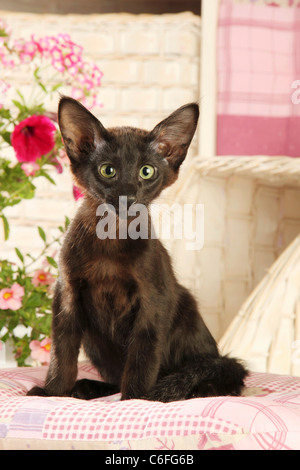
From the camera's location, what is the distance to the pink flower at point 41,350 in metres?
1.60

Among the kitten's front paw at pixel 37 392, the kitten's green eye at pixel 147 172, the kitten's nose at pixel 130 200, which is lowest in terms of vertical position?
the kitten's front paw at pixel 37 392

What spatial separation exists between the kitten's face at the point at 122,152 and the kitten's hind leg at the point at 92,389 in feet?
1.29

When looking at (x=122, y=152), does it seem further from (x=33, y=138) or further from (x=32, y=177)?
(x=32, y=177)

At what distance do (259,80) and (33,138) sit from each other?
3.19ft

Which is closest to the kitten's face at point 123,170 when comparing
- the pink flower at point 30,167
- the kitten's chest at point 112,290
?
the kitten's chest at point 112,290

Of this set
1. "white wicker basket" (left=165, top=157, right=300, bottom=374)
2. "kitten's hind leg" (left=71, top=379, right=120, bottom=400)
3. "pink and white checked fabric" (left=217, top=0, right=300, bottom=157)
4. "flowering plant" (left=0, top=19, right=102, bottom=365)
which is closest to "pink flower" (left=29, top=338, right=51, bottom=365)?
"flowering plant" (left=0, top=19, right=102, bottom=365)

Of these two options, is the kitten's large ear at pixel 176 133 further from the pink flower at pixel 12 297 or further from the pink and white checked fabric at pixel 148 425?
the pink flower at pixel 12 297

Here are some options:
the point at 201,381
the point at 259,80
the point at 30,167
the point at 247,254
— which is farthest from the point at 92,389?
the point at 259,80

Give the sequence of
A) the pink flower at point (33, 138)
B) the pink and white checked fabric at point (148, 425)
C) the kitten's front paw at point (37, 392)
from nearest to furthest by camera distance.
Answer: the pink and white checked fabric at point (148, 425), the kitten's front paw at point (37, 392), the pink flower at point (33, 138)

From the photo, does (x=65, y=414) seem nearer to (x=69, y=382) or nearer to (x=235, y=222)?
(x=69, y=382)

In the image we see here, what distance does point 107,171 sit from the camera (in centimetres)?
110

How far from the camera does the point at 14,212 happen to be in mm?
2617

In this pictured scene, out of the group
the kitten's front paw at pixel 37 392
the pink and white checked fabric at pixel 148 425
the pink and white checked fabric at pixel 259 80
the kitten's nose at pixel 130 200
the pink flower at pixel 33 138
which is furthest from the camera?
the pink and white checked fabric at pixel 259 80

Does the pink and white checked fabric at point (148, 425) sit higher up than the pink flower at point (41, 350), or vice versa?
the pink and white checked fabric at point (148, 425)
